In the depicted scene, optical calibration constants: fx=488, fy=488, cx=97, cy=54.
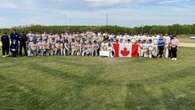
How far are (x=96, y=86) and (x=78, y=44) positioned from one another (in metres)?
15.9

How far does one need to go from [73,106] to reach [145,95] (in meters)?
3.23

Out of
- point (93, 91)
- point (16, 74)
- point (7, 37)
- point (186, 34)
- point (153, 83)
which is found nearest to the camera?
point (93, 91)

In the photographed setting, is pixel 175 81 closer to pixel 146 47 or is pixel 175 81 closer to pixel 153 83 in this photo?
pixel 153 83

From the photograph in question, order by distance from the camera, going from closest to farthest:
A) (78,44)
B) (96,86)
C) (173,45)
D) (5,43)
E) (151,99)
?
(151,99)
(96,86)
(173,45)
(5,43)
(78,44)

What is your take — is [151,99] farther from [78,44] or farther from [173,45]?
[78,44]

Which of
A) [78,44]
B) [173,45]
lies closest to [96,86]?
[173,45]

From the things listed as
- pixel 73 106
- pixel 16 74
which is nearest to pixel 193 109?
pixel 73 106

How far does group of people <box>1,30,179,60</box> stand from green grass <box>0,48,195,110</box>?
501cm

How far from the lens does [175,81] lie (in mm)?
22078

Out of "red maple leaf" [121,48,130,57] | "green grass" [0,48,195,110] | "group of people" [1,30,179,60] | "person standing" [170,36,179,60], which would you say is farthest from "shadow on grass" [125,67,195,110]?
"red maple leaf" [121,48,130,57]

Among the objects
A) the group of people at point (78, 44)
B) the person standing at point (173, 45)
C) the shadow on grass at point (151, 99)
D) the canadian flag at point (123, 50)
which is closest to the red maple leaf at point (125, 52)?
the canadian flag at point (123, 50)

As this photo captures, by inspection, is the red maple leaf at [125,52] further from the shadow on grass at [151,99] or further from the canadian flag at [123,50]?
the shadow on grass at [151,99]

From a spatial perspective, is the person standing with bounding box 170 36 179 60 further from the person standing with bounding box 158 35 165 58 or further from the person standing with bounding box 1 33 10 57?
the person standing with bounding box 1 33 10 57

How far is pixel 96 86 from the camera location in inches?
804
